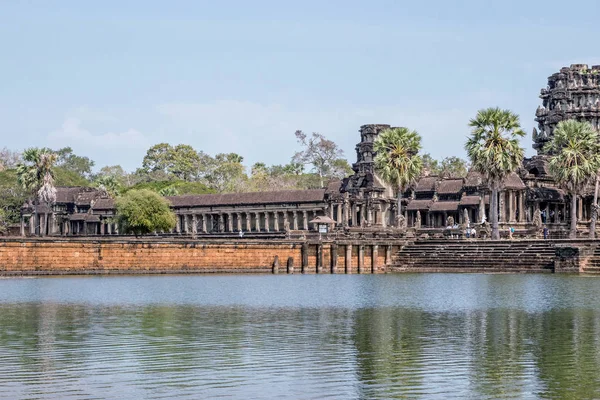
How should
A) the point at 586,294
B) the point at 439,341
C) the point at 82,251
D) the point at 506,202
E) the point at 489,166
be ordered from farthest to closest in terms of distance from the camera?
1. the point at 506,202
2. the point at 489,166
3. the point at 82,251
4. the point at 586,294
5. the point at 439,341

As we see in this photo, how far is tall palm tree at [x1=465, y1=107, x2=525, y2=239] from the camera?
3531 inches

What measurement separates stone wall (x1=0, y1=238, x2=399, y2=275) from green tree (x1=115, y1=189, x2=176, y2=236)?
28703 mm

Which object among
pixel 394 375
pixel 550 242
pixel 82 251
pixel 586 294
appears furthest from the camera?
pixel 550 242

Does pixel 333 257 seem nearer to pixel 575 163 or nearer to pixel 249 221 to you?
pixel 575 163

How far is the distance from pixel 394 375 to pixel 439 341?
22.7ft

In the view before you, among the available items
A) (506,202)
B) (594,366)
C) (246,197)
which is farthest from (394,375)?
(246,197)

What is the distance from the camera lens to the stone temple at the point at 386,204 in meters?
107

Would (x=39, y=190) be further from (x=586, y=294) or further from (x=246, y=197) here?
(x=586, y=294)

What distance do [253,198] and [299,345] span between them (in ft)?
326

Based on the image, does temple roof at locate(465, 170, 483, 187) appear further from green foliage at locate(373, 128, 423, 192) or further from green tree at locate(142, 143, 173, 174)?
green tree at locate(142, 143, 173, 174)

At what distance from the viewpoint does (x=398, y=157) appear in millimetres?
99562

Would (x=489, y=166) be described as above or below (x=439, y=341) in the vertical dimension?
above

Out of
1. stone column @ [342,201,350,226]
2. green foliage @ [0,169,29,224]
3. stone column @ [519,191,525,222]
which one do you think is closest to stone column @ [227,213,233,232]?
stone column @ [342,201,350,226]

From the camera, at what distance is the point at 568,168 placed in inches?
3627
